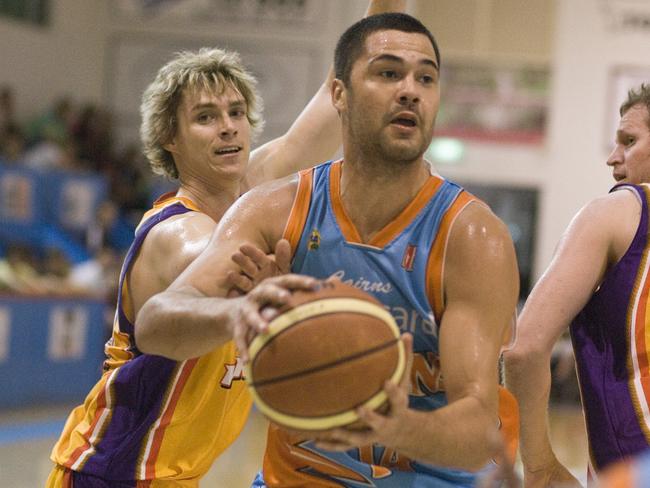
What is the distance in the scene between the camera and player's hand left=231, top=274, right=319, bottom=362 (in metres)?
2.34

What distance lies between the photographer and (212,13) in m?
14.3

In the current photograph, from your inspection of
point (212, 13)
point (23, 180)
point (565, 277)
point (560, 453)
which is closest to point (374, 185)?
point (565, 277)

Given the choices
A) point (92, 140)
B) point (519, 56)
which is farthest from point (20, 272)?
point (519, 56)

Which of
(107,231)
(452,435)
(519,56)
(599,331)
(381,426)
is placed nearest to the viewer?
(381,426)

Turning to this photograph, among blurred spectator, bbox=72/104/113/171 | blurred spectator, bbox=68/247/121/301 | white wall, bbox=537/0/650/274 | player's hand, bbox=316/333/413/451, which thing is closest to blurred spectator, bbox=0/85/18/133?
blurred spectator, bbox=72/104/113/171

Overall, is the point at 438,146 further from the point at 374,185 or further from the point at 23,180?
the point at 374,185

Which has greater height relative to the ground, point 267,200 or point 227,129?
point 227,129

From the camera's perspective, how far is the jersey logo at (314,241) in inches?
113

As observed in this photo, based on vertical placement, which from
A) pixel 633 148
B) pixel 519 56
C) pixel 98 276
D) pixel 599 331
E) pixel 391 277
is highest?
pixel 519 56

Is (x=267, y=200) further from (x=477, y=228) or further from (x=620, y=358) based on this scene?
(x=620, y=358)

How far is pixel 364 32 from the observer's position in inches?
118

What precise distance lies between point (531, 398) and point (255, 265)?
109 cm

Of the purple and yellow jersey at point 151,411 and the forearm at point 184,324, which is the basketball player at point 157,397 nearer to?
the purple and yellow jersey at point 151,411

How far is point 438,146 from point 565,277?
39.0 feet
